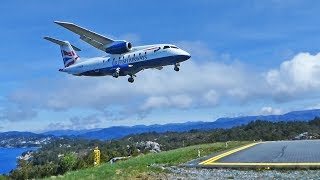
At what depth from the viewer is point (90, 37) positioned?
1484 inches

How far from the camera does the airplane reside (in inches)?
1292

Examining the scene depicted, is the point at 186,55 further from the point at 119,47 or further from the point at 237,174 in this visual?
the point at 237,174

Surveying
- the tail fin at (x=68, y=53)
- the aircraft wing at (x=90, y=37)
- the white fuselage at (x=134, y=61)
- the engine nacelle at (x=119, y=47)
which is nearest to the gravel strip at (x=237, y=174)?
the white fuselage at (x=134, y=61)

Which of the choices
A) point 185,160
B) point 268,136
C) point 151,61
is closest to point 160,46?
point 151,61

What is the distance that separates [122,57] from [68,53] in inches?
494

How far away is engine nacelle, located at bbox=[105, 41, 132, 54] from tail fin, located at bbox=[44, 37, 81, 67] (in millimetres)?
9461

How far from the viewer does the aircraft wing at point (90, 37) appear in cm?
3541

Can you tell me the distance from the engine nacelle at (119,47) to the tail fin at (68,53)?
946cm

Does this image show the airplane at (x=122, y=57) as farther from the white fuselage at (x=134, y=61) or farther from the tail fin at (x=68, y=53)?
the tail fin at (x=68, y=53)

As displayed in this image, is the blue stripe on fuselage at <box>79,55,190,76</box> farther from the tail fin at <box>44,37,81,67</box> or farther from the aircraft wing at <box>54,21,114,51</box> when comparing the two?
the tail fin at <box>44,37,81,67</box>

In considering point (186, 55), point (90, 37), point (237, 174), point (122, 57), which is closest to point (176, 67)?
point (186, 55)

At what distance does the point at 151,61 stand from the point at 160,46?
50.7 inches

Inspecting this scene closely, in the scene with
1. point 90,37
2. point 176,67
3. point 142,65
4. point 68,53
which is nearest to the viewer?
point 176,67

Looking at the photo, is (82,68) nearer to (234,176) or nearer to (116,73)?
(116,73)
